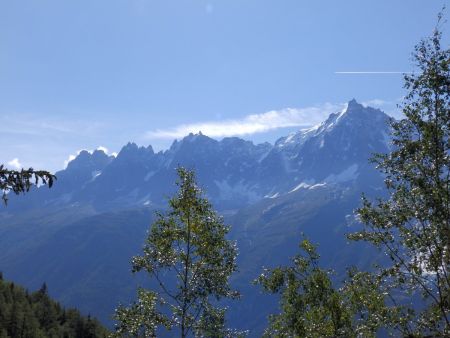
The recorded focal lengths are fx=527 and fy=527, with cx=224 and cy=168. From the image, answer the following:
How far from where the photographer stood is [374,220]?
28828 mm

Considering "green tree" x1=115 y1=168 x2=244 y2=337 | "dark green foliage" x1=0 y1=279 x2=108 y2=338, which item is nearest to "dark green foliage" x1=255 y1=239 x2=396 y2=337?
"green tree" x1=115 y1=168 x2=244 y2=337

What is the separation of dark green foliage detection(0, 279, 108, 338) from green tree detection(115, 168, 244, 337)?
123 meters

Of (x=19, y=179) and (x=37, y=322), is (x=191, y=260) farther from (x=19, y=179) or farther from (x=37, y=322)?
(x=37, y=322)

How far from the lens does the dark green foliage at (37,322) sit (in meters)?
160

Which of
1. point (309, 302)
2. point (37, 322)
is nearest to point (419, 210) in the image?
point (309, 302)

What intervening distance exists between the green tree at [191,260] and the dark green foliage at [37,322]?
12263 centimetres

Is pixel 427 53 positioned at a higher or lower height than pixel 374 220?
higher

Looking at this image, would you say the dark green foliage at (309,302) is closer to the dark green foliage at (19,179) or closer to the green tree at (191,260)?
the green tree at (191,260)

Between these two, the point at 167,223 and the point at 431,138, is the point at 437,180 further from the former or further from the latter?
the point at 167,223

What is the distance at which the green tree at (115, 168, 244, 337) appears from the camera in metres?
36.2

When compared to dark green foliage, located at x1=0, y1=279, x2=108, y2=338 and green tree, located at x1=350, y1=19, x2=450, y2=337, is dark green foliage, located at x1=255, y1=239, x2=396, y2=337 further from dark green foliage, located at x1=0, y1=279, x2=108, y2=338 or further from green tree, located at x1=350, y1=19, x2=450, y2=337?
dark green foliage, located at x1=0, y1=279, x2=108, y2=338

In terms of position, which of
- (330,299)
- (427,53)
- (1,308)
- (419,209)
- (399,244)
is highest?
(427,53)

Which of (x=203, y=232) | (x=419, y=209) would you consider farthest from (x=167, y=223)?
(x=419, y=209)

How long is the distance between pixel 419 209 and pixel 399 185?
5.82ft
